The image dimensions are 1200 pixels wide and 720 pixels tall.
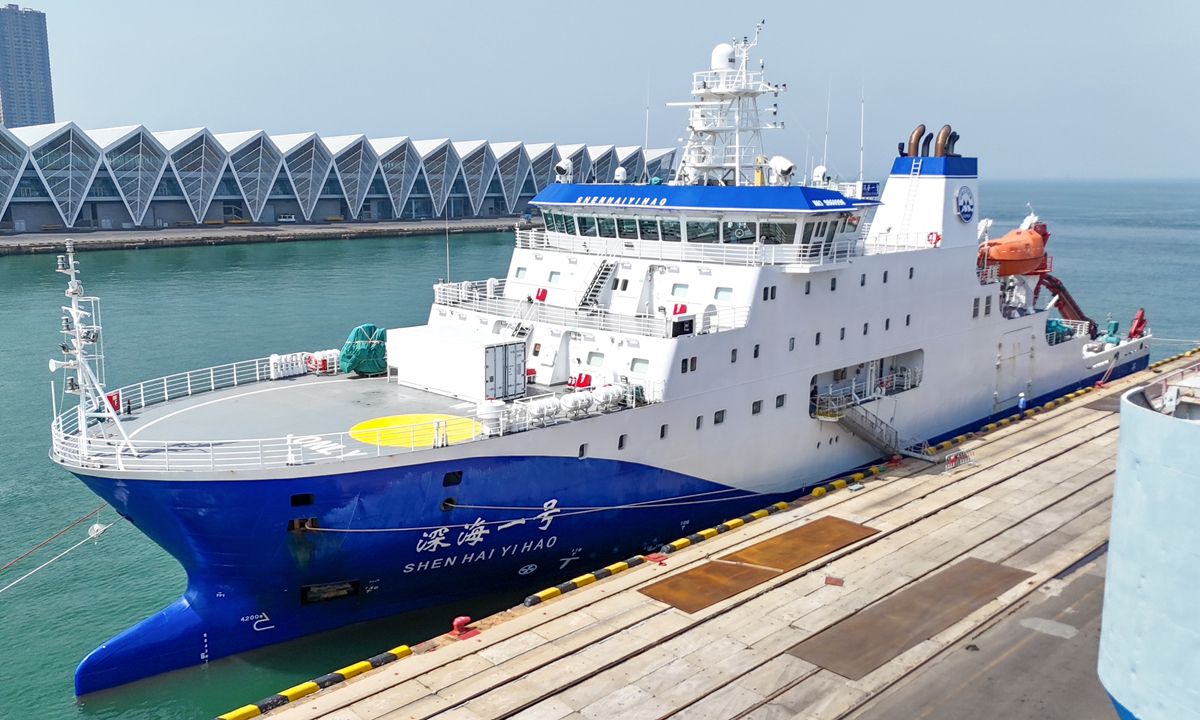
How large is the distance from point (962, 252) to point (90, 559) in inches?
921

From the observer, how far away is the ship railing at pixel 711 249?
20000 mm

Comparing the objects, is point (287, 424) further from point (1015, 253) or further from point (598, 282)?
point (1015, 253)

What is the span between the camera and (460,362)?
18406mm

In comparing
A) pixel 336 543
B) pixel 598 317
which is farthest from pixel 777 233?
pixel 336 543

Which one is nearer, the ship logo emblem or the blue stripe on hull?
the blue stripe on hull

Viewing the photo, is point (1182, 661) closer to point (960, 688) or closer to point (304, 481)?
point (960, 688)

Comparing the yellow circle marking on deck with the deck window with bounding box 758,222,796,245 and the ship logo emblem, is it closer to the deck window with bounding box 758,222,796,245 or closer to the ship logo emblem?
the deck window with bounding box 758,222,796,245

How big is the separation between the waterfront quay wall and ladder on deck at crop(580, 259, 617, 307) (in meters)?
47.5

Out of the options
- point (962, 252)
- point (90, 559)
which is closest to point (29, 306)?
point (90, 559)

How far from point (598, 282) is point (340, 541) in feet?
28.4

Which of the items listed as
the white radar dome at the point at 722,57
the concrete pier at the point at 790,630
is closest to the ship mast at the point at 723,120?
the white radar dome at the point at 722,57

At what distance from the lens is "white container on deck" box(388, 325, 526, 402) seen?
17.9 metres

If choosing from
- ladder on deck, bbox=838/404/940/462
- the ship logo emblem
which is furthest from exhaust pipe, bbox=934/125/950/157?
ladder on deck, bbox=838/404/940/462

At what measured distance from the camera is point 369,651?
16.6 m
